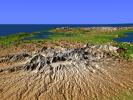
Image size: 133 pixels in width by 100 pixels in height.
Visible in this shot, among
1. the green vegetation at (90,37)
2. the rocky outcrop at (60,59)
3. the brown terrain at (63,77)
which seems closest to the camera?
the brown terrain at (63,77)

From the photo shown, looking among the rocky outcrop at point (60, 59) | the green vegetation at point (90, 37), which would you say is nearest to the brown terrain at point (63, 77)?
the rocky outcrop at point (60, 59)

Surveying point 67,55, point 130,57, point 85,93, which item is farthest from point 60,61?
point 130,57

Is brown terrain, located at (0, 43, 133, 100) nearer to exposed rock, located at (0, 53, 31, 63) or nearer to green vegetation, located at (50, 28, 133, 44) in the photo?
exposed rock, located at (0, 53, 31, 63)

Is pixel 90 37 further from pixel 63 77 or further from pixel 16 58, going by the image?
pixel 63 77

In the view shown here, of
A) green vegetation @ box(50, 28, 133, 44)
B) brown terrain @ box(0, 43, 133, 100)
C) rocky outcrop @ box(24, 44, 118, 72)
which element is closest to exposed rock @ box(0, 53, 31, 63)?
brown terrain @ box(0, 43, 133, 100)

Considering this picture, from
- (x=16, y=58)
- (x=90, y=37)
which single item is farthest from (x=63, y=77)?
(x=90, y=37)

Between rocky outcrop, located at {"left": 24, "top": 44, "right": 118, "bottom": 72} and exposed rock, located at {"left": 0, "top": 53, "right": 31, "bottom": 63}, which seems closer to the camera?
rocky outcrop, located at {"left": 24, "top": 44, "right": 118, "bottom": 72}

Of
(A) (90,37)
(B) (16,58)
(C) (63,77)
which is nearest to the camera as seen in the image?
(C) (63,77)

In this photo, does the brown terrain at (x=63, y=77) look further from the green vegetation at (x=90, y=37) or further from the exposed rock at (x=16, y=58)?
the green vegetation at (x=90, y=37)

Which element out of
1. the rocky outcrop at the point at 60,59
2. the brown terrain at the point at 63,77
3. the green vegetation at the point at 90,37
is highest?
the rocky outcrop at the point at 60,59
